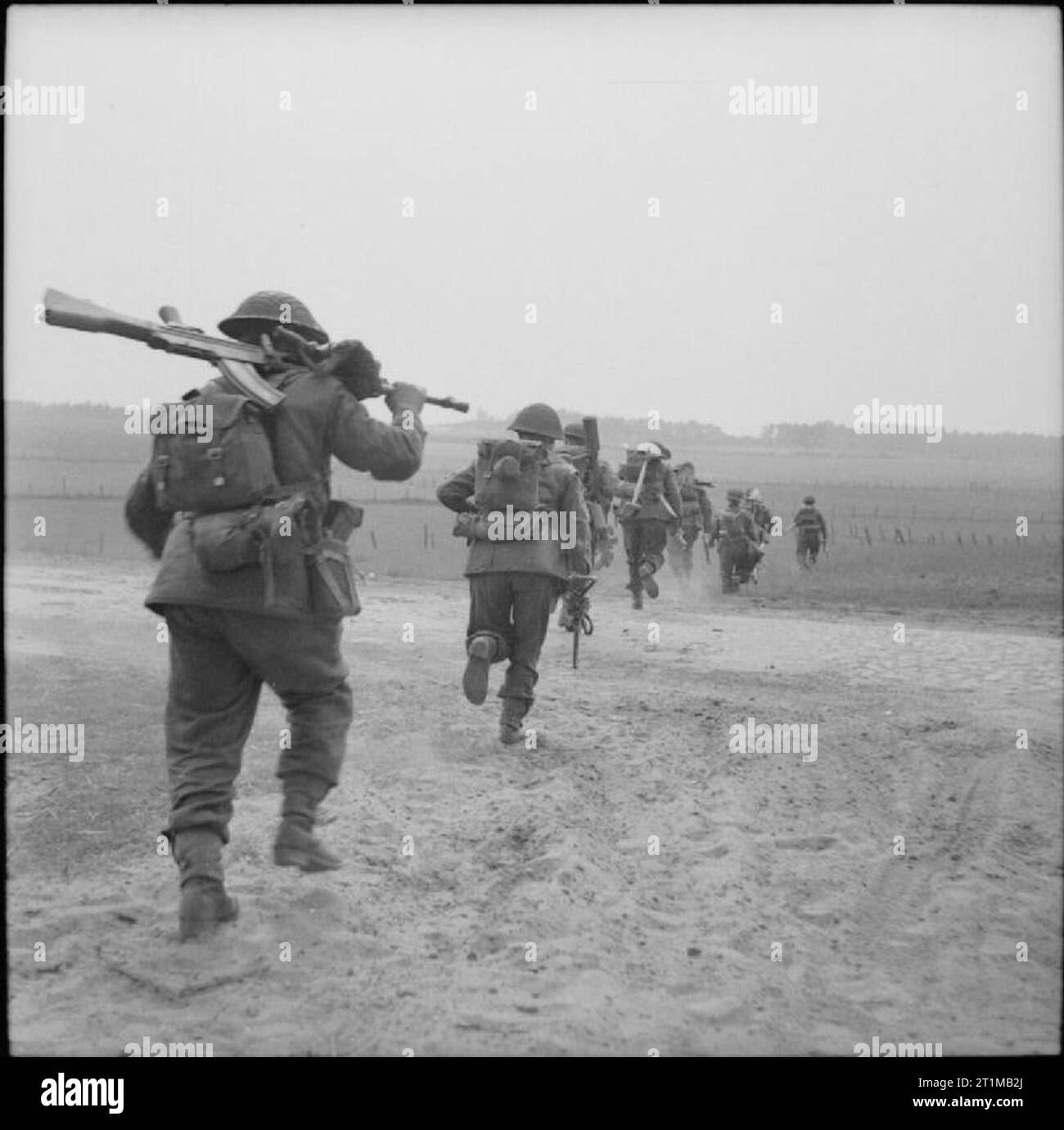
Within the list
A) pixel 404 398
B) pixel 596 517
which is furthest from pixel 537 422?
pixel 596 517

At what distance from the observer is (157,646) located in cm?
1070

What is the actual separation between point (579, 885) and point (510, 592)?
2.67 metres

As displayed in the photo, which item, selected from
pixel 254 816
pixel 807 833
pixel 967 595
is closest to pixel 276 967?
pixel 254 816

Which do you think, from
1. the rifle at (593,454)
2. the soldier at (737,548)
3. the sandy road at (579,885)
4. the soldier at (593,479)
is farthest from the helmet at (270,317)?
the soldier at (737,548)

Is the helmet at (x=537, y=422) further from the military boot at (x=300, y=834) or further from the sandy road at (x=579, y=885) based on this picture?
the military boot at (x=300, y=834)

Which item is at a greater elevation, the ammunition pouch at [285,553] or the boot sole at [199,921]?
the ammunition pouch at [285,553]

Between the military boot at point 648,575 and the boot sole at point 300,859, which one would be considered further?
the military boot at point 648,575

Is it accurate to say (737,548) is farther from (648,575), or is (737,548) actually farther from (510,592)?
(510,592)

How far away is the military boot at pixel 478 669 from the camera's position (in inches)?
284

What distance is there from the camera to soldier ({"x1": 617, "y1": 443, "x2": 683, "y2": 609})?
14641 mm

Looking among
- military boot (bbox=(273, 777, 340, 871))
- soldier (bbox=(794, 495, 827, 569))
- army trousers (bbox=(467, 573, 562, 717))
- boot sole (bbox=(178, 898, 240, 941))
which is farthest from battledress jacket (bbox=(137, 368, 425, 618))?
soldier (bbox=(794, 495, 827, 569))

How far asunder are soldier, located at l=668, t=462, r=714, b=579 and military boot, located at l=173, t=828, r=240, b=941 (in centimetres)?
1395

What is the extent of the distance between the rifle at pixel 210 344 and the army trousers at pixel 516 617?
2.36m

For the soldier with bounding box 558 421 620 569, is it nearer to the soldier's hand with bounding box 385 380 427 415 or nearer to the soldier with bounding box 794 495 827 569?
the soldier's hand with bounding box 385 380 427 415
